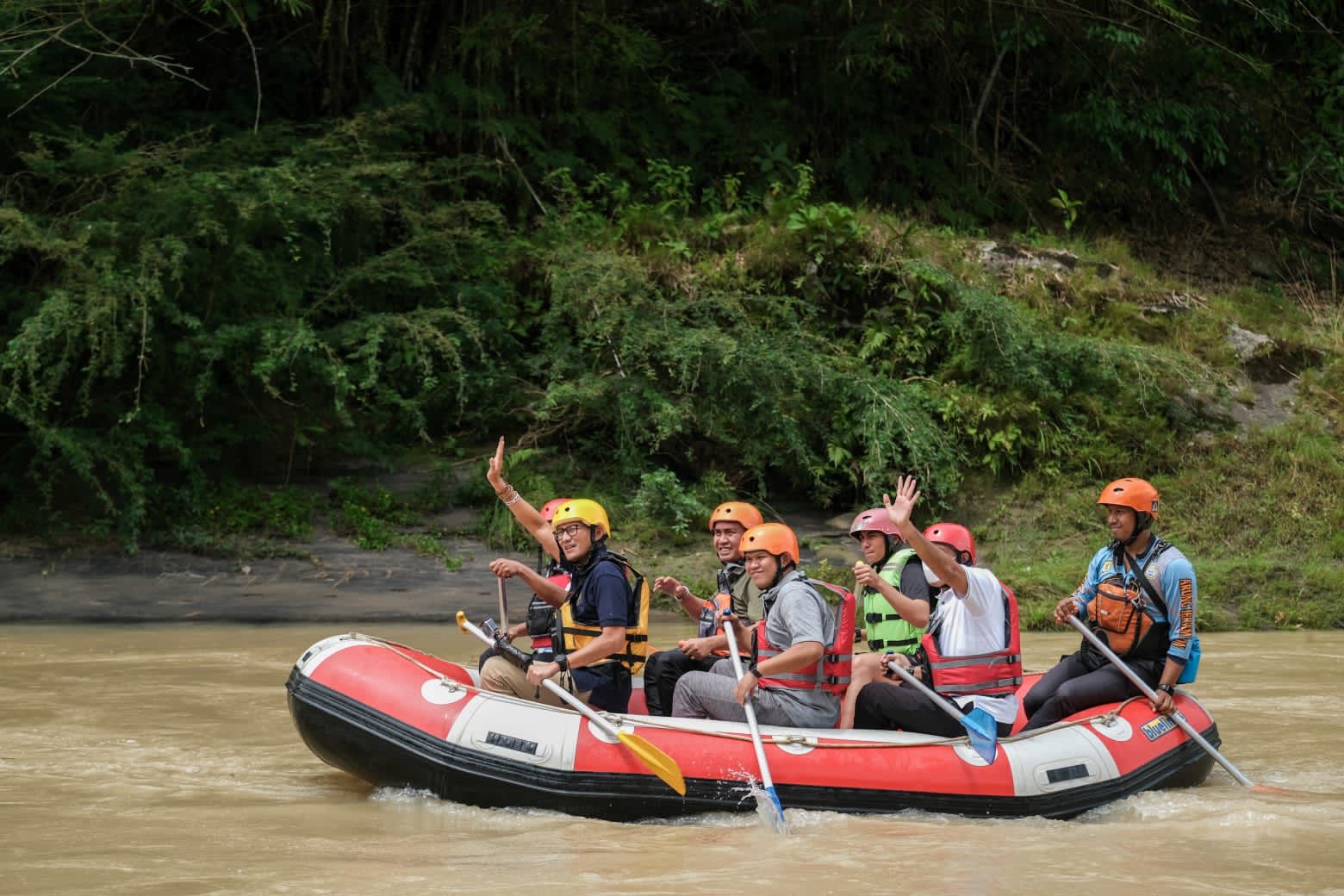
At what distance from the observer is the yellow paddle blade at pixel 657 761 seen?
5539 mm

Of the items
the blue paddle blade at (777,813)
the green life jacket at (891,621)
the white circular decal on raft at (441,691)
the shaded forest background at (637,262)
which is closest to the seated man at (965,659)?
the green life jacket at (891,621)

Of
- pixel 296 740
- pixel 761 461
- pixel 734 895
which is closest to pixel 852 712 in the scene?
pixel 734 895

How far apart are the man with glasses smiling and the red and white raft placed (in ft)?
0.71

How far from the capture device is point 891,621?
634 centimetres

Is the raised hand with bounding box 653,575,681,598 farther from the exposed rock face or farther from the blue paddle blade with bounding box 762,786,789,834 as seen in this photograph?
the exposed rock face

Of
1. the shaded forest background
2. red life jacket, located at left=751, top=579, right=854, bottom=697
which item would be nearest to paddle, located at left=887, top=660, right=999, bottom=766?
red life jacket, located at left=751, top=579, right=854, bottom=697

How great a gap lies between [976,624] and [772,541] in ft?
2.88

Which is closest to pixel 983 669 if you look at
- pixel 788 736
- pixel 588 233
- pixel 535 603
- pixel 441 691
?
pixel 788 736

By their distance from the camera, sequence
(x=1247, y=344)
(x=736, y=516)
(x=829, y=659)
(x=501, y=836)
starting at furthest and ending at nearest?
(x=1247, y=344) → (x=736, y=516) → (x=829, y=659) → (x=501, y=836)

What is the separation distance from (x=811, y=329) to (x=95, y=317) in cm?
625

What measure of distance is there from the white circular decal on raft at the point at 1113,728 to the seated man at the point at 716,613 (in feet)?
4.80

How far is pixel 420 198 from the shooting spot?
13.4 meters

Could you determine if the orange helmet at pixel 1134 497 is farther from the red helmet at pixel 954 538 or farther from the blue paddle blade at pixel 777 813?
the blue paddle blade at pixel 777 813

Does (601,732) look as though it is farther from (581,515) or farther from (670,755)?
(581,515)
